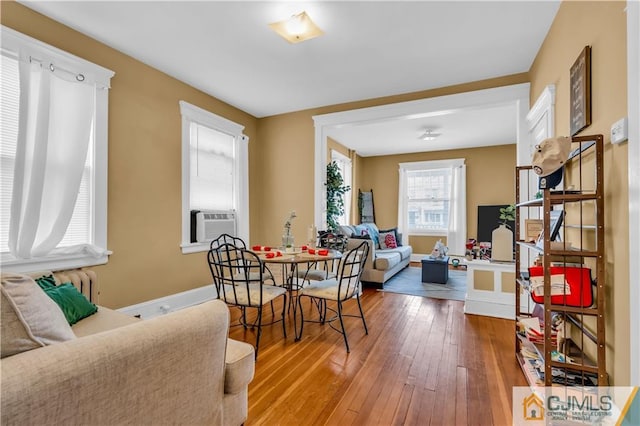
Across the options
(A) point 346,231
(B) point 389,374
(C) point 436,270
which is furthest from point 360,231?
(B) point 389,374

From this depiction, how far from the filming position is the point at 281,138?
471cm

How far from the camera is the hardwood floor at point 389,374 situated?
1.68 metres

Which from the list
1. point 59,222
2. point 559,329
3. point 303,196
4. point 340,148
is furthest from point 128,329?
point 340,148

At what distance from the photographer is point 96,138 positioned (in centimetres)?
269

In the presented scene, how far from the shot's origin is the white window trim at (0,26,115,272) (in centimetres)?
219

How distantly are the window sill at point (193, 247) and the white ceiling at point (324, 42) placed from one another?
1.99m

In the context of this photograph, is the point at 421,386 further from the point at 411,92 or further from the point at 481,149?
the point at 481,149

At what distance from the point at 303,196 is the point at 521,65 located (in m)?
3.10

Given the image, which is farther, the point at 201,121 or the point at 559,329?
the point at 201,121

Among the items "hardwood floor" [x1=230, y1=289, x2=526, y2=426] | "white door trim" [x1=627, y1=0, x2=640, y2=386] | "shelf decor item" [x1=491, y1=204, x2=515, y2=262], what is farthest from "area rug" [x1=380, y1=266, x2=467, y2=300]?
"white door trim" [x1=627, y1=0, x2=640, y2=386]

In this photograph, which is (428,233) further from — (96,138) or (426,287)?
(96,138)

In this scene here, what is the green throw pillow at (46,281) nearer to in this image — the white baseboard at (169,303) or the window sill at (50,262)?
the window sill at (50,262)

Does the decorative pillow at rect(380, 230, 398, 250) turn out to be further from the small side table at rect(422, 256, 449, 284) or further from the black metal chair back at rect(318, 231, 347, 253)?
the black metal chair back at rect(318, 231, 347, 253)

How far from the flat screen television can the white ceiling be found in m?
3.75
